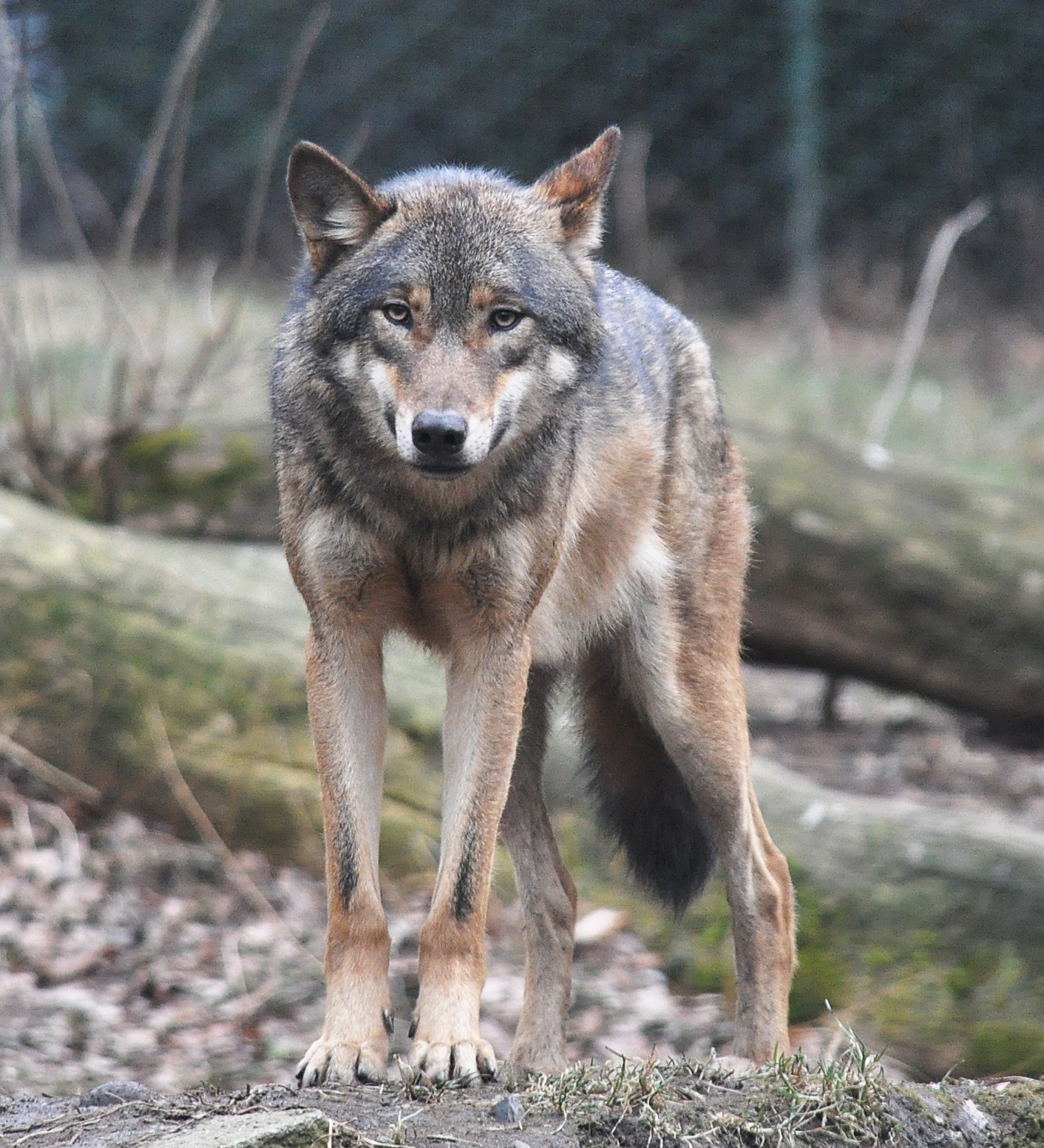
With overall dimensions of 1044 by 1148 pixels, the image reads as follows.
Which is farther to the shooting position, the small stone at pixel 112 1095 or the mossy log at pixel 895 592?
the mossy log at pixel 895 592

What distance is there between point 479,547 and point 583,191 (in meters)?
0.88

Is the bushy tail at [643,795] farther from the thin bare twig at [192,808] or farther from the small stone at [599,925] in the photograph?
the thin bare twig at [192,808]

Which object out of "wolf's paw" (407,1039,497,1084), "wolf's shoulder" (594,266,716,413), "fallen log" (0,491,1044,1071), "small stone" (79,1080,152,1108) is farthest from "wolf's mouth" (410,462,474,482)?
"fallen log" (0,491,1044,1071)

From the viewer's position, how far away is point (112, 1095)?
110 inches

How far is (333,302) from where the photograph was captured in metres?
3.13

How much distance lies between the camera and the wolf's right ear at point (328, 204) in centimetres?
310

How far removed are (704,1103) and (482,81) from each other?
404 inches

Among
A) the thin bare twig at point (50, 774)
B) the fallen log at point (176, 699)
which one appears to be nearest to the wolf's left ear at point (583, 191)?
the fallen log at point (176, 699)

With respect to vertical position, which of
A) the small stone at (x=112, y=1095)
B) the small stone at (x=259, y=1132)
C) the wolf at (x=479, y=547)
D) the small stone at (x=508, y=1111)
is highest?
the wolf at (x=479, y=547)

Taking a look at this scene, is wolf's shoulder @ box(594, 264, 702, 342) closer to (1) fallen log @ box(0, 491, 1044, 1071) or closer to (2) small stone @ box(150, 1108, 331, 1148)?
(1) fallen log @ box(0, 491, 1044, 1071)

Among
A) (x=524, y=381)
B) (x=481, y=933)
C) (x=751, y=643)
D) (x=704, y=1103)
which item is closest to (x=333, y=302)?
(x=524, y=381)

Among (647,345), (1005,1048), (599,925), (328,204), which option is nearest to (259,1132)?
(328,204)

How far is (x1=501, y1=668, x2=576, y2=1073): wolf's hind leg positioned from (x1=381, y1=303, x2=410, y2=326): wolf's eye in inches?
47.5

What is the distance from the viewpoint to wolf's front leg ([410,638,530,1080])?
9.46 feet
